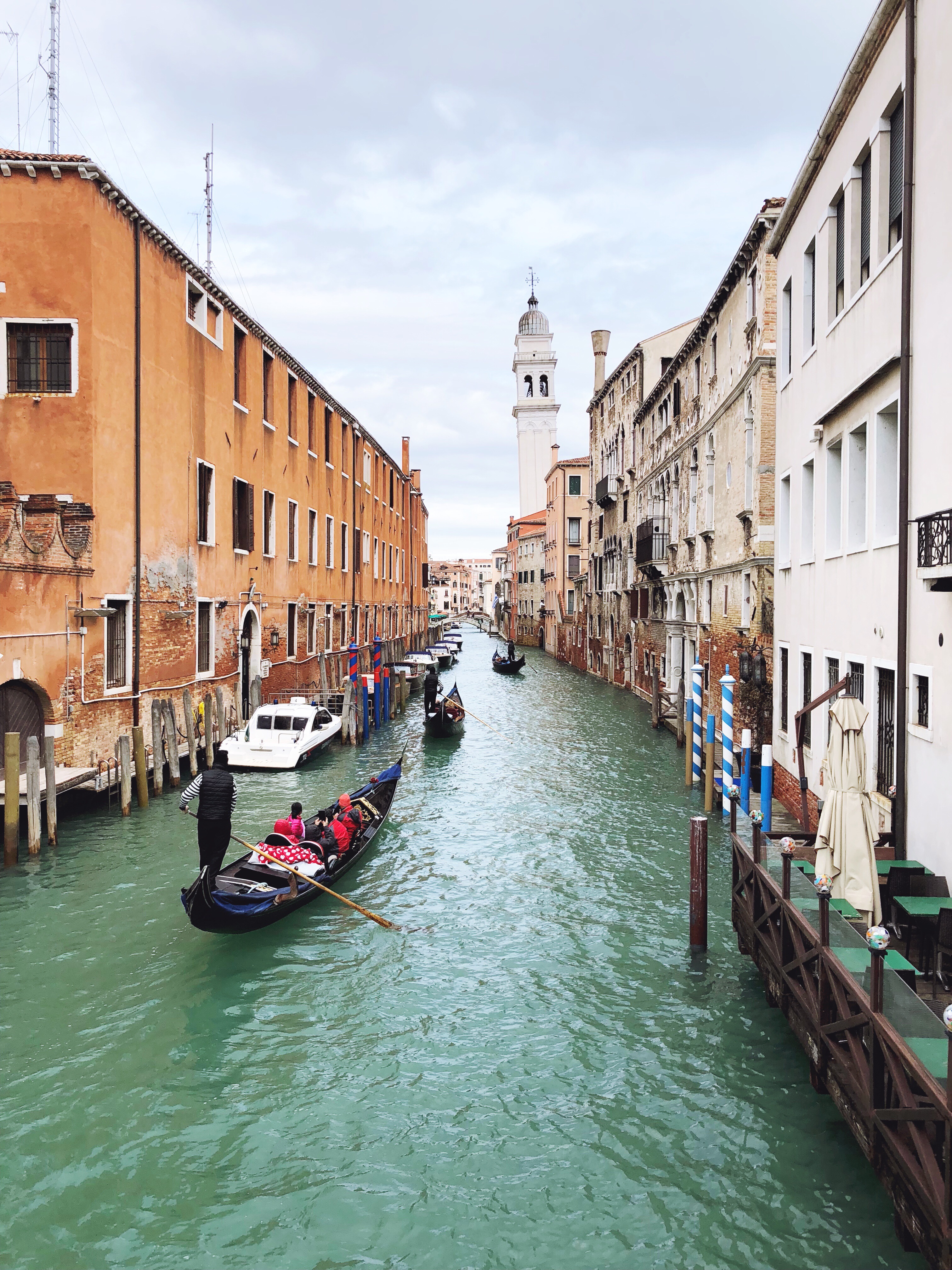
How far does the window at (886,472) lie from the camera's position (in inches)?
305

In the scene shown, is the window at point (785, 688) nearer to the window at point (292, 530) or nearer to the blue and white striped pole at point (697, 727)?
the blue and white striped pole at point (697, 727)

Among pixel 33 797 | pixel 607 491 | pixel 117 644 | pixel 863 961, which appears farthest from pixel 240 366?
pixel 607 491

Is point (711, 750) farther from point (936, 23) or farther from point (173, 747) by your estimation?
point (936, 23)

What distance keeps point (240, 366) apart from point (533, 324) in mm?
59383

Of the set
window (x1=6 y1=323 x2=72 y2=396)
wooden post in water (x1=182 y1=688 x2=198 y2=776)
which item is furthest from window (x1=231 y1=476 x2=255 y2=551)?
window (x1=6 y1=323 x2=72 y2=396)

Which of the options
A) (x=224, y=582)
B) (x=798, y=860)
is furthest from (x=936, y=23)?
(x=224, y=582)

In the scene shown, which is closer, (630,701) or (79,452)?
(79,452)

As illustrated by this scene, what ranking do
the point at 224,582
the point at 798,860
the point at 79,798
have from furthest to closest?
the point at 224,582
the point at 79,798
the point at 798,860

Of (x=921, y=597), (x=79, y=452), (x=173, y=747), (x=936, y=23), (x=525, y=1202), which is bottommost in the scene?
(x=525, y=1202)

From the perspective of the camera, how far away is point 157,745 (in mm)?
12922

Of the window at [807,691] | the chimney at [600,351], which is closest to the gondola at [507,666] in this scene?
the chimney at [600,351]

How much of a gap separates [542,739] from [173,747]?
8.95 m

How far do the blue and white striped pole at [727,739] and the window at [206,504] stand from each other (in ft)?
30.0

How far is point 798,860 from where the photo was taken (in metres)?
6.92
